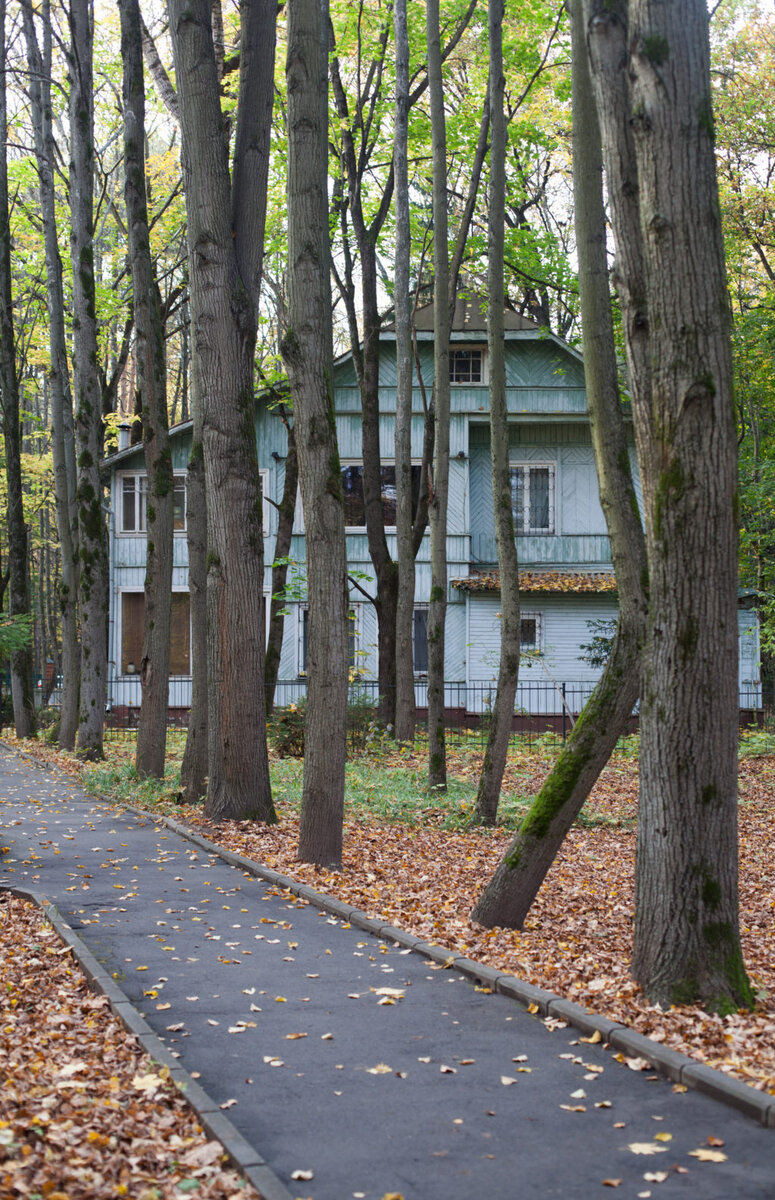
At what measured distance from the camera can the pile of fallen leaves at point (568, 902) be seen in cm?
562

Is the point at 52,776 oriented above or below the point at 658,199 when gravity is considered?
below

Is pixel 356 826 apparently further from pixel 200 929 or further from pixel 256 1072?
pixel 256 1072

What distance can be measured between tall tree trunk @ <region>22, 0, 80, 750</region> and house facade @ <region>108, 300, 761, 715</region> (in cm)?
694

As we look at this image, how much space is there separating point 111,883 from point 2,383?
21.4 m

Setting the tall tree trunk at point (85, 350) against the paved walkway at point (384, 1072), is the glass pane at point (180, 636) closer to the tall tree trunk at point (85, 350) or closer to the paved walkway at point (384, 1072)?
the tall tree trunk at point (85, 350)

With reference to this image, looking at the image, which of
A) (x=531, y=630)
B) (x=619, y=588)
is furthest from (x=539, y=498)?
(x=619, y=588)

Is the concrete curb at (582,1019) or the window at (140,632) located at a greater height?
the window at (140,632)

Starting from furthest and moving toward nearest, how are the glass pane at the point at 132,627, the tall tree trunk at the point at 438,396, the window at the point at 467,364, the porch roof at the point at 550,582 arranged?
1. the glass pane at the point at 132,627
2. the window at the point at 467,364
3. the porch roof at the point at 550,582
4. the tall tree trunk at the point at 438,396

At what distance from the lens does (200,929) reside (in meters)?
8.34

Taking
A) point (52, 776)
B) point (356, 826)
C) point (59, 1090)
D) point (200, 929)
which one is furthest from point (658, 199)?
point (52, 776)

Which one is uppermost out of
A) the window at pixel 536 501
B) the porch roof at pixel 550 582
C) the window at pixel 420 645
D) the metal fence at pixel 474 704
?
the window at pixel 536 501

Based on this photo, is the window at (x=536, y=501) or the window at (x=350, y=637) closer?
the window at (x=350, y=637)

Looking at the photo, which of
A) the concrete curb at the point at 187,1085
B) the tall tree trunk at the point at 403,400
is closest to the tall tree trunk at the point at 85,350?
the tall tree trunk at the point at 403,400

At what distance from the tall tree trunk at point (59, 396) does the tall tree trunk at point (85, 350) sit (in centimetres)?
318
